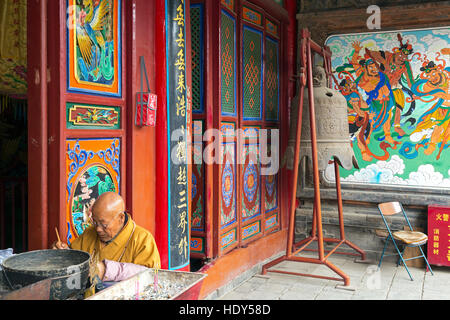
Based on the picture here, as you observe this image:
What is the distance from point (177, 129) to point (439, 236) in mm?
3380

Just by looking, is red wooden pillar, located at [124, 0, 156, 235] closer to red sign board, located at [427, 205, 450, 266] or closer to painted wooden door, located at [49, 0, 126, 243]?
painted wooden door, located at [49, 0, 126, 243]

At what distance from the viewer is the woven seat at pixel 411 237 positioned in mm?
5071

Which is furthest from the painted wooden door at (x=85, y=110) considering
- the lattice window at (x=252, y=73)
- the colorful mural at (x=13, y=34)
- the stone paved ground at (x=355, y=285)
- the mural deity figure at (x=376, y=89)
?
the mural deity figure at (x=376, y=89)

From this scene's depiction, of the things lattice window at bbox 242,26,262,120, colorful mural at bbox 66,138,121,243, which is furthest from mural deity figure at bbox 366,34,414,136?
colorful mural at bbox 66,138,121,243

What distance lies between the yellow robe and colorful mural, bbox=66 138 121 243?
0.54 ft

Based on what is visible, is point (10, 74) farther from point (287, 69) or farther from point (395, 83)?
point (395, 83)

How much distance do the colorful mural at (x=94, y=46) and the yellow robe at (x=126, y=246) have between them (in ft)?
2.83

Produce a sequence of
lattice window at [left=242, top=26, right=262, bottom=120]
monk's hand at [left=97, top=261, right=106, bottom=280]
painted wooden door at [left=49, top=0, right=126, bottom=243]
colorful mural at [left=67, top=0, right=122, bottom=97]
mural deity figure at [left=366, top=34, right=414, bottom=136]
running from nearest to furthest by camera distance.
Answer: monk's hand at [left=97, top=261, right=106, bottom=280]
painted wooden door at [left=49, top=0, right=126, bottom=243]
colorful mural at [left=67, top=0, right=122, bottom=97]
lattice window at [left=242, top=26, right=262, bottom=120]
mural deity figure at [left=366, top=34, right=414, bottom=136]

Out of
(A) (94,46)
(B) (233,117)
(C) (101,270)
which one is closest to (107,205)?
(C) (101,270)

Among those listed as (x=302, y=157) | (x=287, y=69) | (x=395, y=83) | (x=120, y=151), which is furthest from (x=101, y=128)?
(x=395, y=83)

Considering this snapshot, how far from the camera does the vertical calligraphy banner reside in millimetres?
3545

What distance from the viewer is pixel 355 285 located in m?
4.83

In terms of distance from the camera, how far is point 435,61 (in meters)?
5.71

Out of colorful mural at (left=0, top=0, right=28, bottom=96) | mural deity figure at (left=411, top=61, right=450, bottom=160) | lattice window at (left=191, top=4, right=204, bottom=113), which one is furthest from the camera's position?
mural deity figure at (left=411, top=61, right=450, bottom=160)
